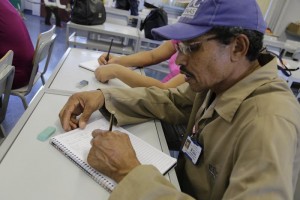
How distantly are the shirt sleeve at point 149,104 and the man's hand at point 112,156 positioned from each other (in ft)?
0.70

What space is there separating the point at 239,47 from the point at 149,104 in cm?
48

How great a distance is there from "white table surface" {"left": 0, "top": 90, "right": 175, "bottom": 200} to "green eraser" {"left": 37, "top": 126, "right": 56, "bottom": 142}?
1cm

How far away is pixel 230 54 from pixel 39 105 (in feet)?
2.51

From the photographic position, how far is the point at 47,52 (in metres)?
2.00

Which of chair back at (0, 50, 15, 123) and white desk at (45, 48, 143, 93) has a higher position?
white desk at (45, 48, 143, 93)

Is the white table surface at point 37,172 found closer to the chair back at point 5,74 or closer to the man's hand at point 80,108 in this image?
the man's hand at point 80,108

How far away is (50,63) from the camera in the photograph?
3.50 metres

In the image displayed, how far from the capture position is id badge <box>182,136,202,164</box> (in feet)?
2.82

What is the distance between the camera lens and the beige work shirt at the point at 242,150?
0.56m

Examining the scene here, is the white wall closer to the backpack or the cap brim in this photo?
the backpack

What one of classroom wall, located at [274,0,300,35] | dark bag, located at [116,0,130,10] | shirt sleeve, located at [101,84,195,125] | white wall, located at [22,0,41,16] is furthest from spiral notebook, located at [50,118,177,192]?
white wall, located at [22,0,41,16]

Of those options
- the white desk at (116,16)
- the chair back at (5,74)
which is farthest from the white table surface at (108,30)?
the chair back at (5,74)

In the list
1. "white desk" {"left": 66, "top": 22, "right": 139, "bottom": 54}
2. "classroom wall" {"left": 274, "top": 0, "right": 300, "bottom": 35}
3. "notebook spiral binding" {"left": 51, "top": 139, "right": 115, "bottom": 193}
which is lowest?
"white desk" {"left": 66, "top": 22, "right": 139, "bottom": 54}

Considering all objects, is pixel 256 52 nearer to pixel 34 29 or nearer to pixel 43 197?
pixel 43 197
